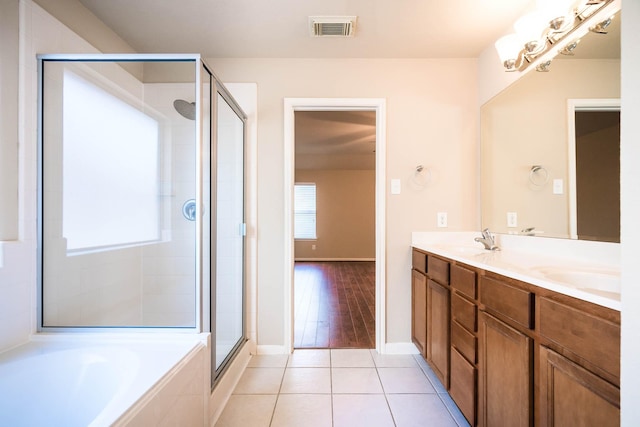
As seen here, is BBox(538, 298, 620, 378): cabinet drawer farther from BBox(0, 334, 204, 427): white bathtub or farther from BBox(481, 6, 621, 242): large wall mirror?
BBox(0, 334, 204, 427): white bathtub

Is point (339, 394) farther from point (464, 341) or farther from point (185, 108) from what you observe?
point (185, 108)

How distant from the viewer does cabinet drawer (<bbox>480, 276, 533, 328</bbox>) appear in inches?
38.6

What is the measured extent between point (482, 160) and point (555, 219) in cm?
80

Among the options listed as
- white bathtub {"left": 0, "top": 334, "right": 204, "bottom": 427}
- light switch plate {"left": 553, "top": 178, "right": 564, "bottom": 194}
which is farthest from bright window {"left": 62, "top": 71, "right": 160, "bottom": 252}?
light switch plate {"left": 553, "top": 178, "right": 564, "bottom": 194}

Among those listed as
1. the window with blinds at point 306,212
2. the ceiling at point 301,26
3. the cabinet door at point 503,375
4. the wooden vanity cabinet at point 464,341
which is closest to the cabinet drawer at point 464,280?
the wooden vanity cabinet at point 464,341

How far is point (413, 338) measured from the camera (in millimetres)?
2129

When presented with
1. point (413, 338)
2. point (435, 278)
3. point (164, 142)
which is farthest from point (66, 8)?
point (413, 338)

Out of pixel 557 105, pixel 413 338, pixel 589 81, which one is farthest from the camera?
pixel 413 338

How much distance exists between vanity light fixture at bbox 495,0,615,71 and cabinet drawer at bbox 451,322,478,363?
1516mm

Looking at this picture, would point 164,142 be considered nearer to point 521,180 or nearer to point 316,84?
point 316,84

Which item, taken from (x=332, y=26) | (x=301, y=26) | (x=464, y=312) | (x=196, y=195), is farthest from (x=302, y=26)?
(x=464, y=312)

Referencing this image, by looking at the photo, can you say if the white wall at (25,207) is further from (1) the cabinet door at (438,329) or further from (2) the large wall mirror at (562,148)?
(2) the large wall mirror at (562,148)

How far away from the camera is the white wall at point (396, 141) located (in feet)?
7.18

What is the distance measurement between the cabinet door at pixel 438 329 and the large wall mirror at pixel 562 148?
26.1 inches
